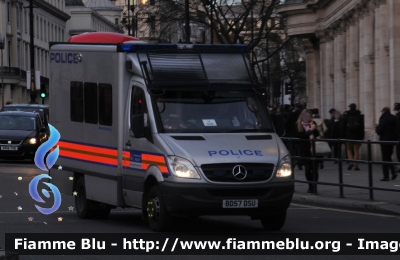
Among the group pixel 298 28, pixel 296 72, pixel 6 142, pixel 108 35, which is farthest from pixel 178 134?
pixel 296 72

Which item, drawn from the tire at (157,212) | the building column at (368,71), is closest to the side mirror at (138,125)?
the tire at (157,212)

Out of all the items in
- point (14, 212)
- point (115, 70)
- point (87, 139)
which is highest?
point (115, 70)

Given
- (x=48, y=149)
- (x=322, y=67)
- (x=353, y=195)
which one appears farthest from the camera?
(x=322, y=67)

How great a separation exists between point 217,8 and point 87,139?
139 ft

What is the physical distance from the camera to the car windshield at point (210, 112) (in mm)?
14438

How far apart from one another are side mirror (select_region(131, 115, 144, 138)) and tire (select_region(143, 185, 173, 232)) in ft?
2.51

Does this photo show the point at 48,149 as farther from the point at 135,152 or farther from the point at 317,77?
the point at 317,77

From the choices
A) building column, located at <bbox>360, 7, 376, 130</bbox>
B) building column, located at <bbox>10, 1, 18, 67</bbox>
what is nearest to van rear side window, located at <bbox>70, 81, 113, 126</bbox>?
building column, located at <bbox>360, 7, 376, 130</bbox>

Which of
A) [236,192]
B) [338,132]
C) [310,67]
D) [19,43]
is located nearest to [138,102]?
[236,192]

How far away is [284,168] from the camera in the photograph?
1404 centimetres

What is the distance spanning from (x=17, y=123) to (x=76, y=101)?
19958 mm

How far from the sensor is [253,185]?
13.7 m

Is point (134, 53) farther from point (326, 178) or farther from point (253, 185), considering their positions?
point (326, 178)

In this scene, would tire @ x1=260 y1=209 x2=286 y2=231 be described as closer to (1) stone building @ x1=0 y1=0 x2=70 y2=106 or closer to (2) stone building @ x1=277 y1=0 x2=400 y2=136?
(2) stone building @ x1=277 y1=0 x2=400 y2=136
